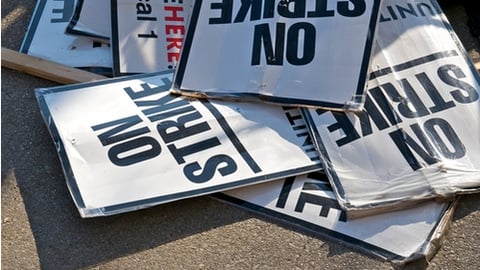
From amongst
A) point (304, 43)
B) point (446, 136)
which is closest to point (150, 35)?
point (304, 43)

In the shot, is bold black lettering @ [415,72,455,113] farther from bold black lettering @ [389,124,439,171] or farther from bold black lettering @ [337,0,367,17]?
bold black lettering @ [337,0,367,17]

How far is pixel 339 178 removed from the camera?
6.22 feet

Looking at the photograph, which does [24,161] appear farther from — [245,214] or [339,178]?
[339,178]

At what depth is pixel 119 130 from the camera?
6.48 ft

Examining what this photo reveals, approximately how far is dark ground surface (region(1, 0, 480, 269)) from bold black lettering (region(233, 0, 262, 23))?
2.16 ft

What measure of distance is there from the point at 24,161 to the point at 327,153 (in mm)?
954

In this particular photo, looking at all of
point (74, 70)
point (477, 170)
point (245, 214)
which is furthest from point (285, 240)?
point (74, 70)

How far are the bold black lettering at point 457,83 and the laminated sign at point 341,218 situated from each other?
404mm

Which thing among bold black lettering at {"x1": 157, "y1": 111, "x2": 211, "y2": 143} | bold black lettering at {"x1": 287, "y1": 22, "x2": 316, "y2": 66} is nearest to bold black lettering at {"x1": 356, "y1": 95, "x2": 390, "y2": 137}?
bold black lettering at {"x1": 287, "y1": 22, "x2": 316, "y2": 66}

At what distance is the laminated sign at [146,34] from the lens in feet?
7.34

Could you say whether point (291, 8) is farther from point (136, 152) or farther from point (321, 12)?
point (136, 152)

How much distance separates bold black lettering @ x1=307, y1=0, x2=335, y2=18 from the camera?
2109 millimetres

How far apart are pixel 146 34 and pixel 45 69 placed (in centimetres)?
37

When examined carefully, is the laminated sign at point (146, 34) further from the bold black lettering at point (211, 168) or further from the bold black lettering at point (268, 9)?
the bold black lettering at point (211, 168)
